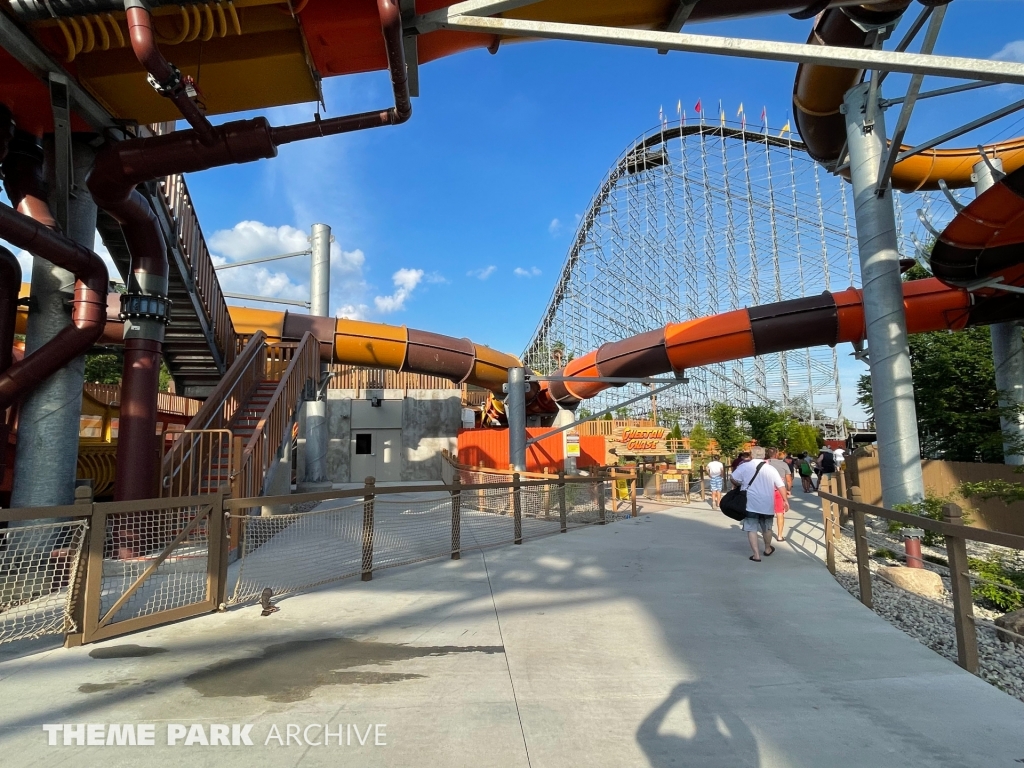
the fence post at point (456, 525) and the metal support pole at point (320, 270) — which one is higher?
the metal support pole at point (320, 270)

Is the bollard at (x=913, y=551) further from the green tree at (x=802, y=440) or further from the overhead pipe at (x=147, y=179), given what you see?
the green tree at (x=802, y=440)

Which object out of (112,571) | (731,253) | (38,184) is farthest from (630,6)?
(731,253)

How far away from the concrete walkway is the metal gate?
0.19 meters

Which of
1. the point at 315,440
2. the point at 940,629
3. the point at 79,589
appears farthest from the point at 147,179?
the point at 315,440

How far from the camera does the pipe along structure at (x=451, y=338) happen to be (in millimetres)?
5418

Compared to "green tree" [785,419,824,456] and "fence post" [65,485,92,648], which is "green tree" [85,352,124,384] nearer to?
"fence post" [65,485,92,648]

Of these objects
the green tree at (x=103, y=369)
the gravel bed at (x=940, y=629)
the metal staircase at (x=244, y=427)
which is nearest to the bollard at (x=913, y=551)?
the gravel bed at (x=940, y=629)

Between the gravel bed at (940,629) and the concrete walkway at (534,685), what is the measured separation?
0.99 ft

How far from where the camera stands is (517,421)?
503 inches

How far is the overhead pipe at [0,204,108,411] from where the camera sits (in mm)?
5176

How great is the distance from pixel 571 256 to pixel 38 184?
3238 cm

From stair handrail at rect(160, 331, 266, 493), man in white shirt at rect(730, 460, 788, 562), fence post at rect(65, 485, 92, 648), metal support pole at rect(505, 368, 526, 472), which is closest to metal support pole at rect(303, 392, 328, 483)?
stair handrail at rect(160, 331, 266, 493)

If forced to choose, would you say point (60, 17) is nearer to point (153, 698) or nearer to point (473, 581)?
point (153, 698)

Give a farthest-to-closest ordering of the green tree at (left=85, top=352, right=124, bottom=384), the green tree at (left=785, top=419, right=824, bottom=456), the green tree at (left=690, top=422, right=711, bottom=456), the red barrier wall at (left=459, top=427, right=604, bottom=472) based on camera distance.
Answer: the green tree at (left=785, top=419, right=824, bottom=456) < the green tree at (left=85, top=352, right=124, bottom=384) < the green tree at (left=690, top=422, right=711, bottom=456) < the red barrier wall at (left=459, top=427, right=604, bottom=472)
